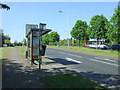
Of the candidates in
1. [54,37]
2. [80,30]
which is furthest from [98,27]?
[54,37]

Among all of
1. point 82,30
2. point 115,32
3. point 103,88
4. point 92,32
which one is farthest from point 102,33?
point 103,88

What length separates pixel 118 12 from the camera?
81.7 feet

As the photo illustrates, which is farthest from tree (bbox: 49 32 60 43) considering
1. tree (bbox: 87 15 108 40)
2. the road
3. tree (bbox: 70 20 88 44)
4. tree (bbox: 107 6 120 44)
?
the road

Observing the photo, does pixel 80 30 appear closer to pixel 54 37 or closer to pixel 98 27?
pixel 98 27

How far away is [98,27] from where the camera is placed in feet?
114

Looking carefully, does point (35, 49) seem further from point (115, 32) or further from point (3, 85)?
point (115, 32)

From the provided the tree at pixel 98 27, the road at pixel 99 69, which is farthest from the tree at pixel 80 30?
the road at pixel 99 69

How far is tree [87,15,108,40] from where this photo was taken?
3478 centimetres

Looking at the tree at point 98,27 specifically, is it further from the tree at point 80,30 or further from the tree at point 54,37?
the tree at point 54,37

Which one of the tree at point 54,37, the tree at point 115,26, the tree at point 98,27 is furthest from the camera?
the tree at point 54,37

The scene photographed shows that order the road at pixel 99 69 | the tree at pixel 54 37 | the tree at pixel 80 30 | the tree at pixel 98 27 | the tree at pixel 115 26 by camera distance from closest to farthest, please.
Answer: the road at pixel 99 69
the tree at pixel 115 26
the tree at pixel 98 27
the tree at pixel 80 30
the tree at pixel 54 37

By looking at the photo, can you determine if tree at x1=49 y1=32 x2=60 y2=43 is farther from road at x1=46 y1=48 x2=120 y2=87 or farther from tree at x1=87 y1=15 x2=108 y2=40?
road at x1=46 y1=48 x2=120 y2=87

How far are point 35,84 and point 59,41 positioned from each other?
9315 cm

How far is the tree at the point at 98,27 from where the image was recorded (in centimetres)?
3478
